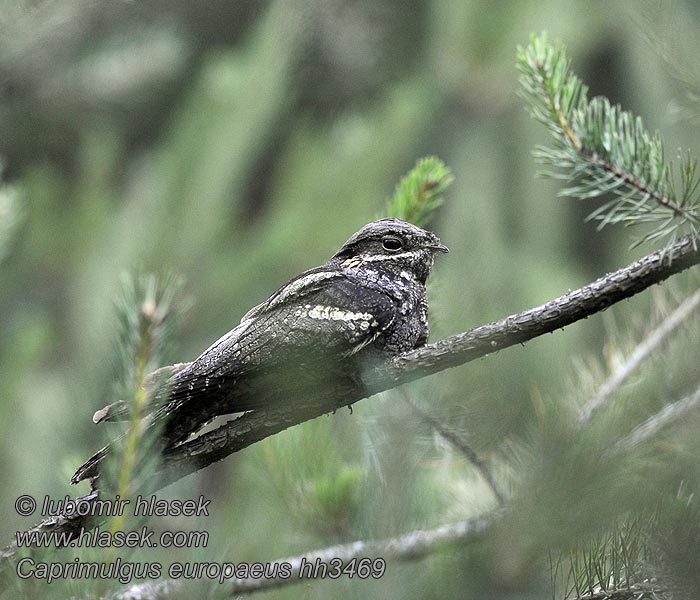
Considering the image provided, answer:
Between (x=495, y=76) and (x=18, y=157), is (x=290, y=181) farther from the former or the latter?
(x=18, y=157)

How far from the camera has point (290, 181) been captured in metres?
4.89

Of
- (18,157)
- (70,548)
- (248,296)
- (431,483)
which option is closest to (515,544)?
(70,548)

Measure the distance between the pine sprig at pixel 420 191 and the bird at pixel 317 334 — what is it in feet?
0.13

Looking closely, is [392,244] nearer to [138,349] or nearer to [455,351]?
[455,351]

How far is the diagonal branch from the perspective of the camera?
6.08 ft

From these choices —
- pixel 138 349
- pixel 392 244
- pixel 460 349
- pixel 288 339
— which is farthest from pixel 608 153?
pixel 138 349

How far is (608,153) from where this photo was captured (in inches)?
81.6

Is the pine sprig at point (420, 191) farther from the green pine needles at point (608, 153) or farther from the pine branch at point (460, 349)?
the pine branch at point (460, 349)

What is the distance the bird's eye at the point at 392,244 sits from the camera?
107 inches

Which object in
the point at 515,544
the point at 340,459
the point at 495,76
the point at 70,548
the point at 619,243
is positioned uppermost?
the point at 495,76

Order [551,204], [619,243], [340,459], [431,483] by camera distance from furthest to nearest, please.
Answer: [619,243] → [551,204] → [431,483] → [340,459]

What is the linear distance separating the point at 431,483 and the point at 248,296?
1798 millimetres

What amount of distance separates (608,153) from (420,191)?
67 centimetres

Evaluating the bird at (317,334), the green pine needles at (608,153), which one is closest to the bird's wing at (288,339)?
the bird at (317,334)
